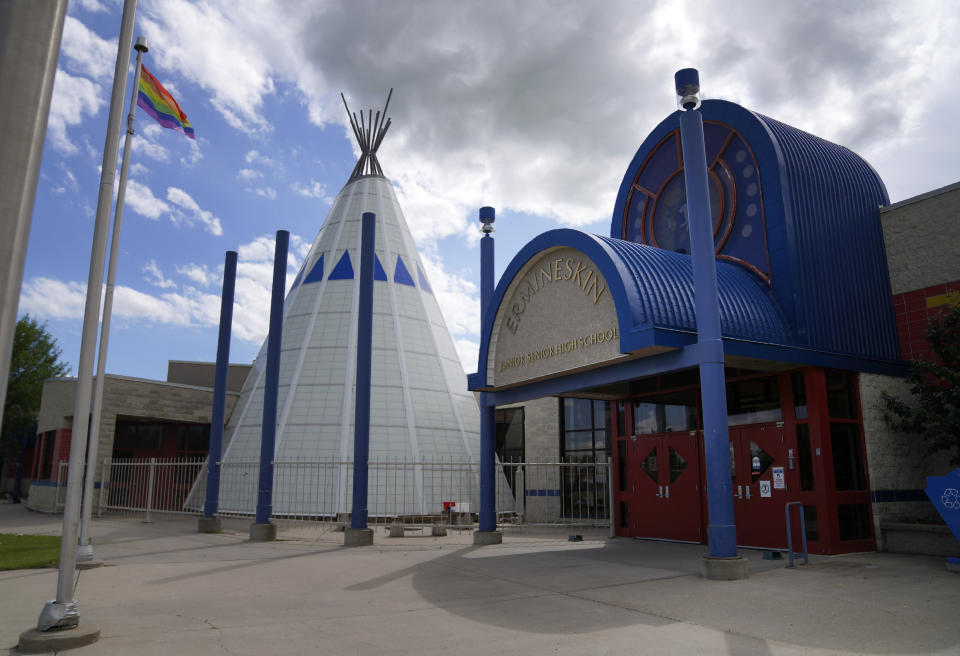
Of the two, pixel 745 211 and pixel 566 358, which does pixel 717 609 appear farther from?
pixel 745 211

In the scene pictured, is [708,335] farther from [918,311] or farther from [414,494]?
[414,494]

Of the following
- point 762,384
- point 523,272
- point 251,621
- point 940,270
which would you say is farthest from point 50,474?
point 940,270

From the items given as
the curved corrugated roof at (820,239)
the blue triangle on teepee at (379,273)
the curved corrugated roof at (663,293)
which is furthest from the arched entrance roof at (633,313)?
the blue triangle on teepee at (379,273)

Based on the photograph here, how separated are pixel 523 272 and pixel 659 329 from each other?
13.2 feet

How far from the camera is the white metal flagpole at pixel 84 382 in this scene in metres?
5.74

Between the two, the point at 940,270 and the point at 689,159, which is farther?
the point at 940,270

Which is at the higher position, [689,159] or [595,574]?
[689,159]

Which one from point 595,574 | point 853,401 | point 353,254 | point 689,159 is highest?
point 353,254

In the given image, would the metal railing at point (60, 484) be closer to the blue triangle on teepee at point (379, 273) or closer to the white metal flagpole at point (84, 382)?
the blue triangle on teepee at point (379, 273)

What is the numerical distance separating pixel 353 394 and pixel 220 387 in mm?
5142

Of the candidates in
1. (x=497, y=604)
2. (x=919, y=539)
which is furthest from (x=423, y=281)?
(x=497, y=604)

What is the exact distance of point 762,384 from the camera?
1253 cm

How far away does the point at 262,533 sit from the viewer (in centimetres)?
1506

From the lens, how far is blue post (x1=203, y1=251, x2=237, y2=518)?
57.1 feet
